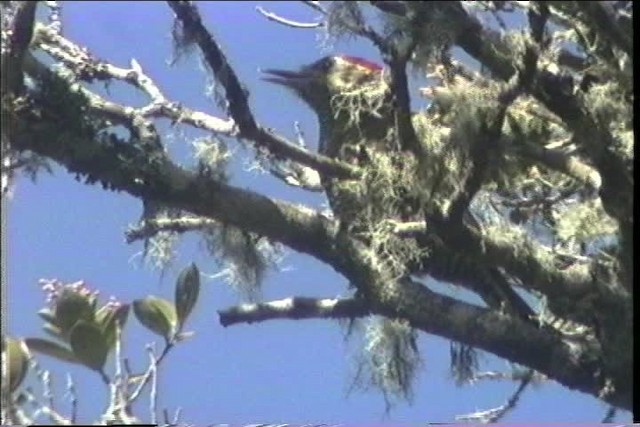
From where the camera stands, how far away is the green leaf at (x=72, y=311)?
228 cm

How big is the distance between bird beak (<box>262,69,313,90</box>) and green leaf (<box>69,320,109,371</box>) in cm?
52

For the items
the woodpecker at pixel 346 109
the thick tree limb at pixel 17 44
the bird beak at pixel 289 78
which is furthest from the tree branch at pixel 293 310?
the thick tree limb at pixel 17 44

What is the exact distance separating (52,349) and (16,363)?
0.07 metres

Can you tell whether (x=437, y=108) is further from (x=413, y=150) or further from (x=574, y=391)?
(x=574, y=391)

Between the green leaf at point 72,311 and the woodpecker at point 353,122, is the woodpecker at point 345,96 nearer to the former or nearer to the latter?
the woodpecker at point 353,122

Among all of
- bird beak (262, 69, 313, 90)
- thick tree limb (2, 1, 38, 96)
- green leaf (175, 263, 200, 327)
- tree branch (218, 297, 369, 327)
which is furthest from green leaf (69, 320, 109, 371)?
bird beak (262, 69, 313, 90)

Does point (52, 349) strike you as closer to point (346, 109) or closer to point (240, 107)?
point (240, 107)

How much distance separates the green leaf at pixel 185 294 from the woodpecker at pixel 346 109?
302mm

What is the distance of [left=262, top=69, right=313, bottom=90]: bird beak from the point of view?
2.52 metres

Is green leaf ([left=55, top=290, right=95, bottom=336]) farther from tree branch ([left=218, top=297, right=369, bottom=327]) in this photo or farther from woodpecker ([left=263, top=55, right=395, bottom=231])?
woodpecker ([left=263, top=55, right=395, bottom=231])

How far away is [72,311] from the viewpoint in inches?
89.8

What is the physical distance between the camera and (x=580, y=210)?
105 inches

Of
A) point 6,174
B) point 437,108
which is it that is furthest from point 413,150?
point 6,174

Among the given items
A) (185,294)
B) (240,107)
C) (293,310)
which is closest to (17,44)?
(240,107)
